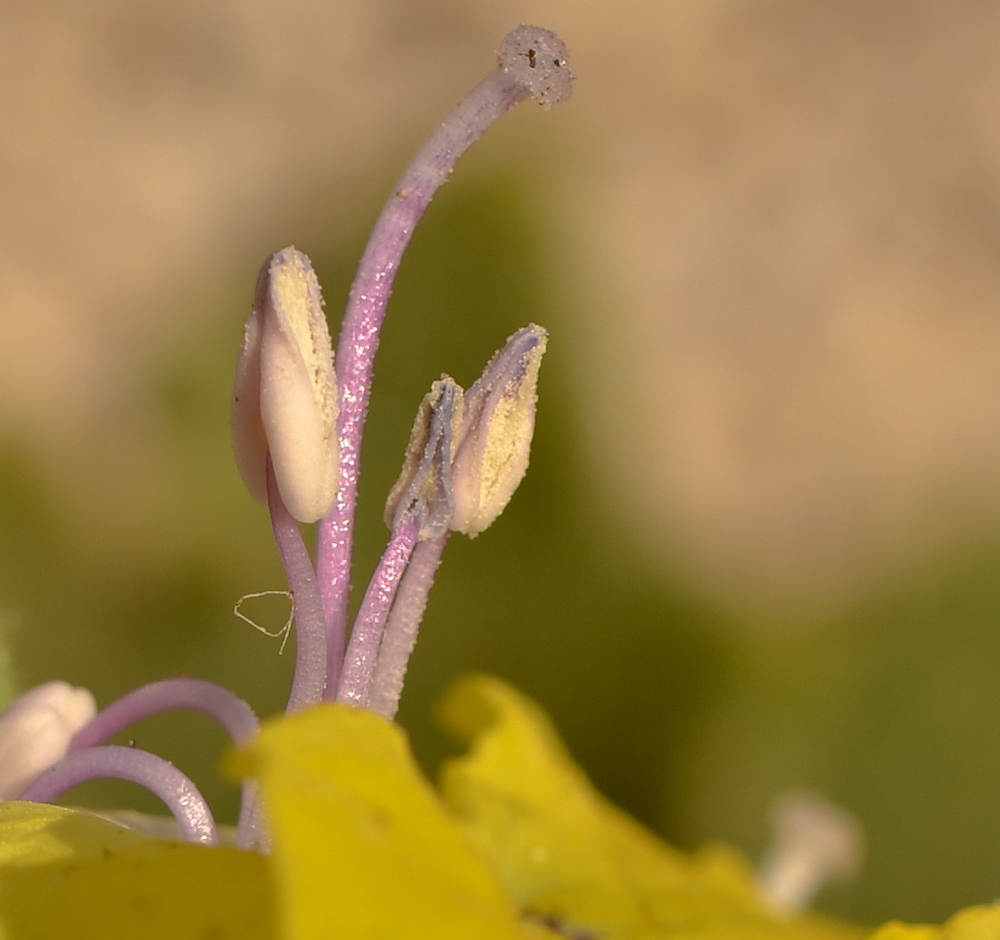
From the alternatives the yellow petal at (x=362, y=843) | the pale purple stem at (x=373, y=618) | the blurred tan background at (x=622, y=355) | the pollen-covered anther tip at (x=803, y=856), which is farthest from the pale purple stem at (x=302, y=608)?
the pollen-covered anther tip at (x=803, y=856)

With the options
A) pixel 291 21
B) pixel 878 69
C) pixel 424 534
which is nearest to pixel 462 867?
pixel 424 534

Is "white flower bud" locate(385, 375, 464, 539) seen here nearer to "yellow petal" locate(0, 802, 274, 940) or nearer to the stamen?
the stamen

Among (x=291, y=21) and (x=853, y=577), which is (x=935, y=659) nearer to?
(x=853, y=577)

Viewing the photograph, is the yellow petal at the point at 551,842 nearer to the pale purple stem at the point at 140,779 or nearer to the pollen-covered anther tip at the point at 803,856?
the pale purple stem at the point at 140,779

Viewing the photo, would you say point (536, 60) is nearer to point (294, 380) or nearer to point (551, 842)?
point (294, 380)

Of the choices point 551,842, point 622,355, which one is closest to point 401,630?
point 551,842
